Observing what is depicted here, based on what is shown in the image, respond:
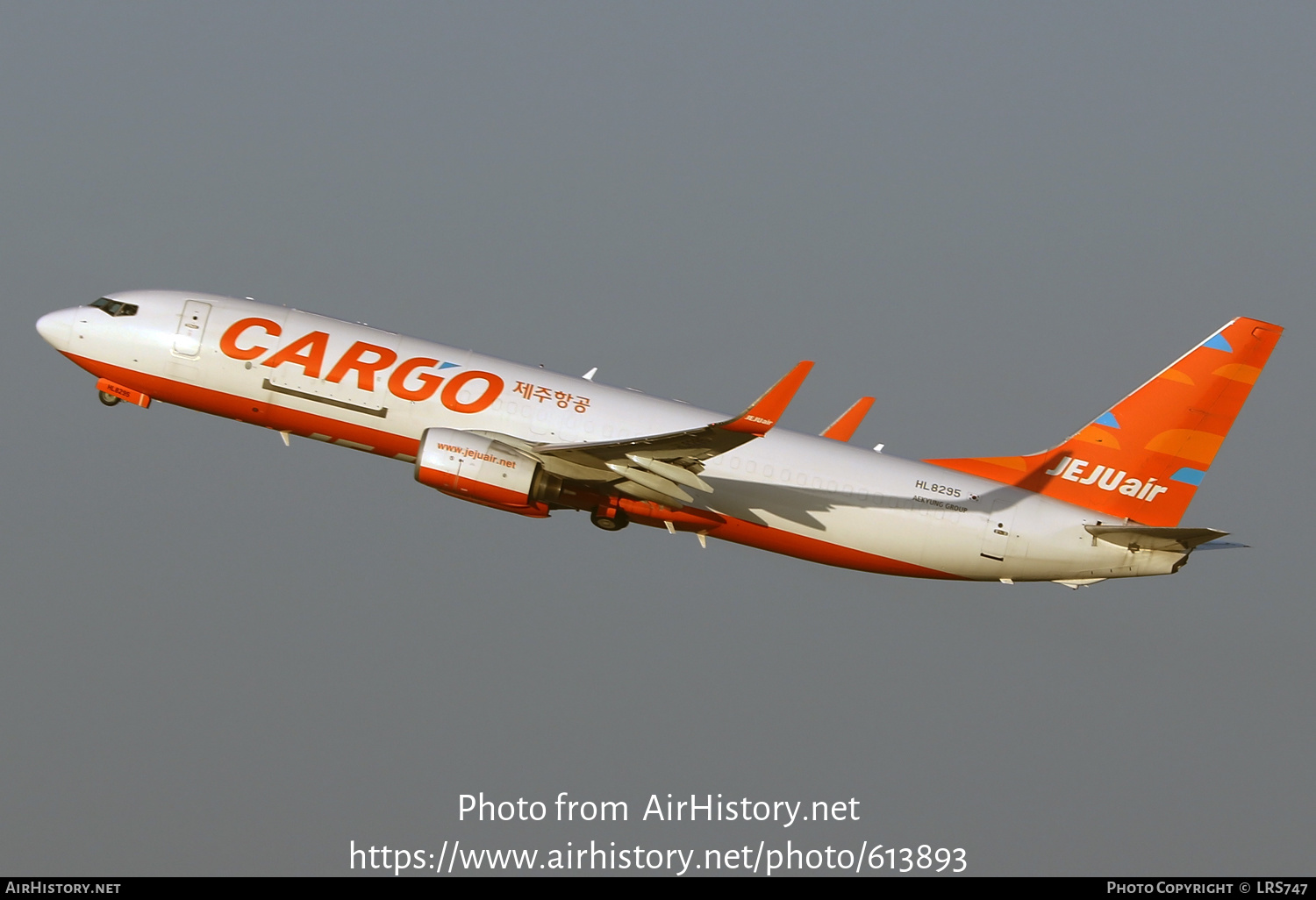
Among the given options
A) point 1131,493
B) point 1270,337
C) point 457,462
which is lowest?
point 457,462

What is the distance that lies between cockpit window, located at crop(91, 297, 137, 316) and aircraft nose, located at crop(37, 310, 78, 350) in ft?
2.96

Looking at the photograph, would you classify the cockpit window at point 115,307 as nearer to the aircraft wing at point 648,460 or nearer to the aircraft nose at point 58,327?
the aircraft nose at point 58,327

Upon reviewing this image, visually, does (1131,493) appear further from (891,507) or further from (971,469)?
(891,507)

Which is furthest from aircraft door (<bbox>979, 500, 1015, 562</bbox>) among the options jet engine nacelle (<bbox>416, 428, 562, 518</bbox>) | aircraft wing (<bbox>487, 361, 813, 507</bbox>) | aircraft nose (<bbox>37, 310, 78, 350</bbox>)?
aircraft nose (<bbox>37, 310, 78, 350</bbox>)

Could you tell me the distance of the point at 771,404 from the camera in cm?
4150

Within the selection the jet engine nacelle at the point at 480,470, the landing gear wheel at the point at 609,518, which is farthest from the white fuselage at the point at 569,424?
the landing gear wheel at the point at 609,518

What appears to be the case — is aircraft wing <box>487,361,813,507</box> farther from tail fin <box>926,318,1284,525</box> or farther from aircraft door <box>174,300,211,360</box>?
aircraft door <box>174,300,211,360</box>

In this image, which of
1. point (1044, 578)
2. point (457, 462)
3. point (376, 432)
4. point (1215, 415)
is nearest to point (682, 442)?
point (457, 462)

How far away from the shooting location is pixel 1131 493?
5166 cm

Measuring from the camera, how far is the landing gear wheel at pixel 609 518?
4934cm

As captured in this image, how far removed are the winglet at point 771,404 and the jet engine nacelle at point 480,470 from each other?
26.7ft

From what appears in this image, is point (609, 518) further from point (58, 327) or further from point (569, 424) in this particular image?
point (58, 327)

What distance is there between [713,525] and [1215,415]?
17278 millimetres

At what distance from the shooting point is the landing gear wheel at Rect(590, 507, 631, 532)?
49.3 meters
